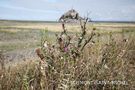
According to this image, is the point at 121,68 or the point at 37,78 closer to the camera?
the point at 37,78

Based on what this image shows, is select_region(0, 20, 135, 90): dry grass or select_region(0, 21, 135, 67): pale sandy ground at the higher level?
select_region(0, 20, 135, 90): dry grass

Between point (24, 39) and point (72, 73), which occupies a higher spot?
point (72, 73)

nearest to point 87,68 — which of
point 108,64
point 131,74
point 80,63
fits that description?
point 80,63

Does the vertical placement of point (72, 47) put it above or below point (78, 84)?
above

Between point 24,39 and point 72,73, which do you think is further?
point 24,39

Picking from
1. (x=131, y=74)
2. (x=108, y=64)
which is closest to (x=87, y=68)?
(x=108, y=64)

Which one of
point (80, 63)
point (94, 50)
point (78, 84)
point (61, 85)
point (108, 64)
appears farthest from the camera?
point (94, 50)

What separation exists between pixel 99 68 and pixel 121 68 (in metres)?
0.43

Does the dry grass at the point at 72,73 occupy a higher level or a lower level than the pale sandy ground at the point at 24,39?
higher

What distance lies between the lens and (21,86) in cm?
351

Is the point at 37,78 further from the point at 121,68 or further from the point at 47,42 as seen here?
the point at 121,68

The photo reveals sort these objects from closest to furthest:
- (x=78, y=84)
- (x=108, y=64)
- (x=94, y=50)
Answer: (x=78, y=84) < (x=108, y=64) < (x=94, y=50)

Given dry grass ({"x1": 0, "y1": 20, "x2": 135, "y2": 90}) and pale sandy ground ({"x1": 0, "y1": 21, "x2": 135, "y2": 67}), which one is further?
pale sandy ground ({"x1": 0, "y1": 21, "x2": 135, "y2": 67})

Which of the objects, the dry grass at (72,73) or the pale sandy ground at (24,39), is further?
the pale sandy ground at (24,39)
